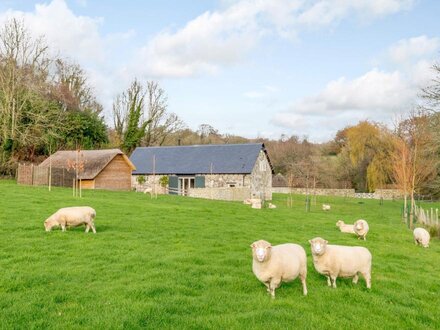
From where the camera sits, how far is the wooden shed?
41.2m

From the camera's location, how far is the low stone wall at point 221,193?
143 feet

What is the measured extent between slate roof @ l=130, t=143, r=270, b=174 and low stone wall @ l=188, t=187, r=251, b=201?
2871 mm

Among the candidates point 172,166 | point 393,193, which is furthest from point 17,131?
point 393,193

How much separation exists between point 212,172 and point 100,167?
41.9ft

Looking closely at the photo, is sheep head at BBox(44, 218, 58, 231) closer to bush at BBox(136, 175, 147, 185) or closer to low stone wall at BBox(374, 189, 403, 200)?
bush at BBox(136, 175, 147, 185)

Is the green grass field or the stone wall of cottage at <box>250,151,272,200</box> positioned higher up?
the stone wall of cottage at <box>250,151,272,200</box>

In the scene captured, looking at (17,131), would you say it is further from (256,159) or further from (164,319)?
(164,319)


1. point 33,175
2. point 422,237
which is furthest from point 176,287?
point 33,175

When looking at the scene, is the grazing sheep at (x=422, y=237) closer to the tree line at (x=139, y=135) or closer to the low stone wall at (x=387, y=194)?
the tree line at (x=139, y=135)

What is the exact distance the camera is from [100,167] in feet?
136

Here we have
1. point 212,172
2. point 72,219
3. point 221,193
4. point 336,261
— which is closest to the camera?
point 336,261

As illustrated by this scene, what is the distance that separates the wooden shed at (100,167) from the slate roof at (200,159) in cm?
685

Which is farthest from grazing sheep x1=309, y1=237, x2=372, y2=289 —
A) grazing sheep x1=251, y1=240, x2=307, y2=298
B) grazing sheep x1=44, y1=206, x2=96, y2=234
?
grazing sheep x1=44, y1=206, x2=96, y2=234

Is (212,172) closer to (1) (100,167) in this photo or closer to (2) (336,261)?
(1) (100,167)
